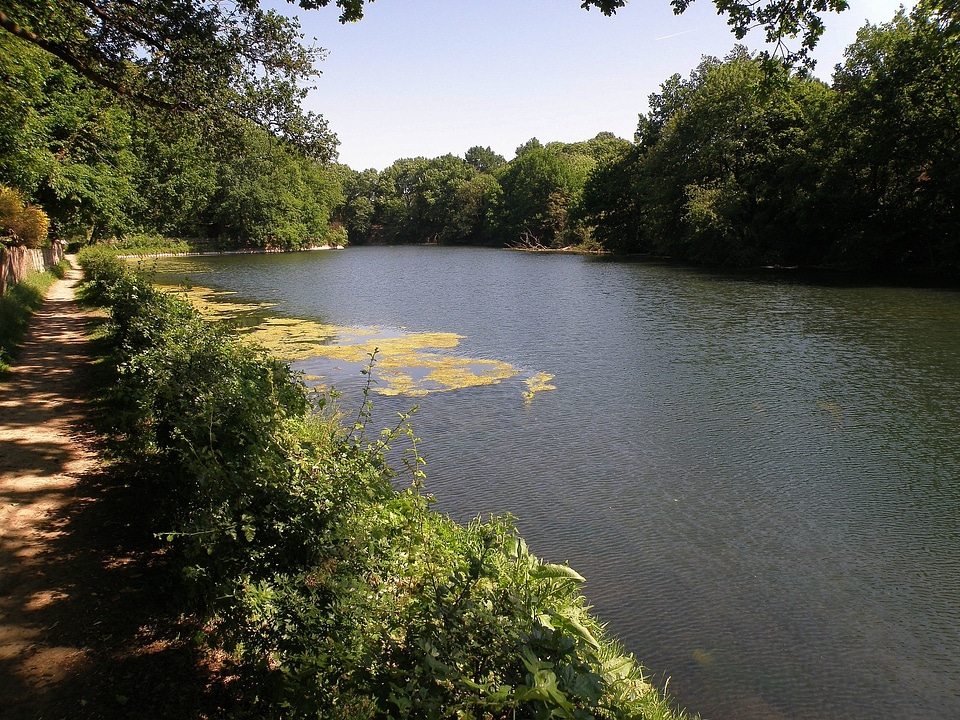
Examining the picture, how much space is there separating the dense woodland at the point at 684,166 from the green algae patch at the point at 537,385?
540 centimetres

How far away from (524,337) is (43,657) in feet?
47.3

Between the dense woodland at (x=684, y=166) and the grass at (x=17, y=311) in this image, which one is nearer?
the grass at (x=17, y=311)

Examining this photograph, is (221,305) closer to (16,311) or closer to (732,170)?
(16,311)

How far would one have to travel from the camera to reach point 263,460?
3.50 metres

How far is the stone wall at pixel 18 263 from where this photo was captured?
51.1ft

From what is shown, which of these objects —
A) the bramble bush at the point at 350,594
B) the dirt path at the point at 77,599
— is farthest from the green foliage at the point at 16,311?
the bramble bush at the point at 350,594

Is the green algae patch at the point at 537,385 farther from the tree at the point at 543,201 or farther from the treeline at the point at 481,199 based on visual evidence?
the tree at the point at 543,201

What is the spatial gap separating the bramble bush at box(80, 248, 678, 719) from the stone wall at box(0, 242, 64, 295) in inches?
551

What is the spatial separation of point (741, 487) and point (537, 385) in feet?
16.6

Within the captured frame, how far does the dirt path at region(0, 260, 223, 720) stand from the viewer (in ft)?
11.1

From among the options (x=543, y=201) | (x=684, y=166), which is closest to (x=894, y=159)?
(x=684, y=166)

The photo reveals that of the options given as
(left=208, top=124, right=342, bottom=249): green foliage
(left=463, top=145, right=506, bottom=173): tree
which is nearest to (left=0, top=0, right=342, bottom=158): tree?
(left=208, top=124, right=342, bottom=249): green foliage

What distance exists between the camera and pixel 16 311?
1395 cm

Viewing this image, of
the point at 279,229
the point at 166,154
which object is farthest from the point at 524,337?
the point at 279,229
